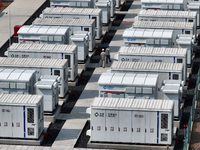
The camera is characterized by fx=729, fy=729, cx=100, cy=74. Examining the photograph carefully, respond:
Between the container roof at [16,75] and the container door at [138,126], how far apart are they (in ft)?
31.6

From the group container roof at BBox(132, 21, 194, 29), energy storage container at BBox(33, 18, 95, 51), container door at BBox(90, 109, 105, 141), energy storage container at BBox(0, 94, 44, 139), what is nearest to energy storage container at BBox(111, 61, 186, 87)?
container door at BBox(90, 109, 105, 141)

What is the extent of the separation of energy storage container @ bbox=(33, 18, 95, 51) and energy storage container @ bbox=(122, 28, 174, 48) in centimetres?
524

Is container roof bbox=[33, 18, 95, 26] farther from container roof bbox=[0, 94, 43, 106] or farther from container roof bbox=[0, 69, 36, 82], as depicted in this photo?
container roof bbox=[0, 94, 43, 106]

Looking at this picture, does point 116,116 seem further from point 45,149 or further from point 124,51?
point 124,51

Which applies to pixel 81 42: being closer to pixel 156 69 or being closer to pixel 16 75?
pixel 156 69

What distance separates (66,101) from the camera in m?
59.6

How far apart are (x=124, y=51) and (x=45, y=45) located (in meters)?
7.14

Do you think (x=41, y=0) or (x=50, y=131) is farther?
(x=41, y=0)

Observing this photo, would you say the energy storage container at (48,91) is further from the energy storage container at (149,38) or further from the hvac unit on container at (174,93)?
the energy storage container at (149,38)

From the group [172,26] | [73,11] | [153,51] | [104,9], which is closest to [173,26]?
[172,26]

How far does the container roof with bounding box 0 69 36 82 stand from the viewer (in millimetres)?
54500

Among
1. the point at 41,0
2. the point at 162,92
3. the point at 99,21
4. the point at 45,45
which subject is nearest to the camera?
the point at 162,92

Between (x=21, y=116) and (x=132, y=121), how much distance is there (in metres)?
7.63

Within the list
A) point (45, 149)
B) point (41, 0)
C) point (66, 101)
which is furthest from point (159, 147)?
point (41, 0)
